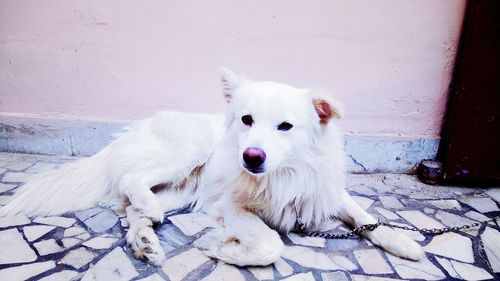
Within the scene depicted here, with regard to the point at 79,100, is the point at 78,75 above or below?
above

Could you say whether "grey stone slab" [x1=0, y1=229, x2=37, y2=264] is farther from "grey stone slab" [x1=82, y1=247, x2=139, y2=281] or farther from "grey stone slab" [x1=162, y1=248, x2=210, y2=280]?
"grey stone slab" [x1=162, y1=248, x2=210, y2=280]

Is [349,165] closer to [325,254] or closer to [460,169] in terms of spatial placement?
[460,169]

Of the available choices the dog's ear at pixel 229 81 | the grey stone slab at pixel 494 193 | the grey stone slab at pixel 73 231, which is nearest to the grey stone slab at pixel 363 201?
the grey stone slab at pixel 494 193

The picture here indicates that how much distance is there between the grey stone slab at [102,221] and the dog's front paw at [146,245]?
30 centimetres

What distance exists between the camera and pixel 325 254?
2199mm

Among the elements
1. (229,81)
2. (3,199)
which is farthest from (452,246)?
(3,199)

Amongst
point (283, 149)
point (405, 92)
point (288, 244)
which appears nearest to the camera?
point (283, 149)

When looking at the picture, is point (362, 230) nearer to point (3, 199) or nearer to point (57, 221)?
point (57, 221)

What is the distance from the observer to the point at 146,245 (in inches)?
81.1

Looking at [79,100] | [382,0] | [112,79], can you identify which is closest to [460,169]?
[382,0]

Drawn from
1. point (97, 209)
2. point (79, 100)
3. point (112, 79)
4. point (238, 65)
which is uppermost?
point (238, 65)

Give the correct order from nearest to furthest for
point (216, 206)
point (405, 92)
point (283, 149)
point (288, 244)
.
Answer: point (283, 149), point (288, 244), point (216, 206), point (405, 92)

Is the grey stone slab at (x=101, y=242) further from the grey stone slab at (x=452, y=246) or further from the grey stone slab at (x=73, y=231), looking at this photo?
the grey stone slab at (x=452, y=246)

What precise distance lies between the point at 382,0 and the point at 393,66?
67 cm
